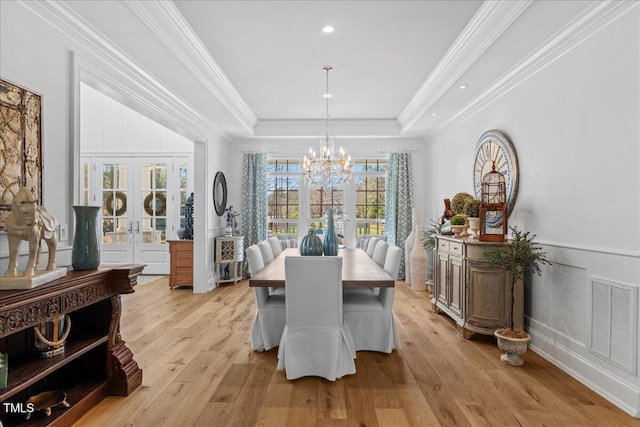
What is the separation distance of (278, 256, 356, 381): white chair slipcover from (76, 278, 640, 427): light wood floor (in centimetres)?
11

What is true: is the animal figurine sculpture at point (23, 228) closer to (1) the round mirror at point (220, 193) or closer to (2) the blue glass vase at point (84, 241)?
(2) the blue glass vase at point (84, 241)

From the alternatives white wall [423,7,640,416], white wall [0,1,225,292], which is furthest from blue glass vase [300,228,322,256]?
white wall [423,7,640,416]

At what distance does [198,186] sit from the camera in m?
5.94

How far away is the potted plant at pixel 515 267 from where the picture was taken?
124 inches

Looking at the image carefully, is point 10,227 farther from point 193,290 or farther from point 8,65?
point 193,290

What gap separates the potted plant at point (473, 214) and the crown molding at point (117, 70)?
3.62 meters

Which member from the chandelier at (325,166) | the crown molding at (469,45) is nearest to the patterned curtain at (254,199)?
the chandelier at (325,166)

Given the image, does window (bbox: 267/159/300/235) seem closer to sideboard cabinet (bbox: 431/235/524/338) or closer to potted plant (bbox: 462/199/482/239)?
potted plant (bbox: 462/199/482/239)

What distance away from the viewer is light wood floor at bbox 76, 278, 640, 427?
7.66ft

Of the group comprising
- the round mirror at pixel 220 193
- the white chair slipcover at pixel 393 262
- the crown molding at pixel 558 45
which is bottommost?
the white chair slipcover at pixel 393 262

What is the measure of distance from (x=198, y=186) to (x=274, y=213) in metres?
1.86

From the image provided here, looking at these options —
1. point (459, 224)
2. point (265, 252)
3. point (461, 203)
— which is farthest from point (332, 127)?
point (265, 252)

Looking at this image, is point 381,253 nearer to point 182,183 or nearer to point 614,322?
point 614,322

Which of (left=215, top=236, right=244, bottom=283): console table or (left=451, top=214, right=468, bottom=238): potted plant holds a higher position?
(left=451, top=214, right=468, bottom=238): potted plant
